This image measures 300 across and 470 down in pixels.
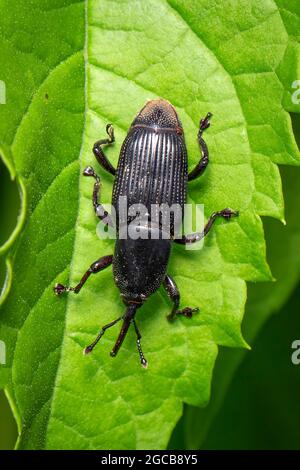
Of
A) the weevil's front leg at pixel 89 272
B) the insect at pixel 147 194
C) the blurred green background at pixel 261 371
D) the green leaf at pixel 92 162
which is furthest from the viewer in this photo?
the insect at pixel 147 194

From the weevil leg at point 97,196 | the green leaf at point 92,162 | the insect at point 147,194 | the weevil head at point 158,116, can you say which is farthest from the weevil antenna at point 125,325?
the weevil head at point 158,116

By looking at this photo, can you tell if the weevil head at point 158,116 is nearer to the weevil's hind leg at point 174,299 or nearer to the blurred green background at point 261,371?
the blurred green background at point 261,371

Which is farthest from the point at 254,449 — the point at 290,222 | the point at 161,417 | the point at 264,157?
the point at 264,157

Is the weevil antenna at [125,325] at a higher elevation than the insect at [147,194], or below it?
below

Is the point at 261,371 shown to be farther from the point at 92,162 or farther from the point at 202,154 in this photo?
the point at 92,162

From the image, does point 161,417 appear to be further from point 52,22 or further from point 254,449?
point 52,22

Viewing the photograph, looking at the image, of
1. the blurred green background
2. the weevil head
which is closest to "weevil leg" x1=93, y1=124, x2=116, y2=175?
the weevil head

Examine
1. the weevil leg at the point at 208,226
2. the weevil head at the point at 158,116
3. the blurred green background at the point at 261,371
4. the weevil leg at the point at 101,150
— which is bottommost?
the blurred green background at the point at 261,371

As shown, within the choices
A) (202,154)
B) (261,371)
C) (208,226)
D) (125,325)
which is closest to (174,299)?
(125,325)
